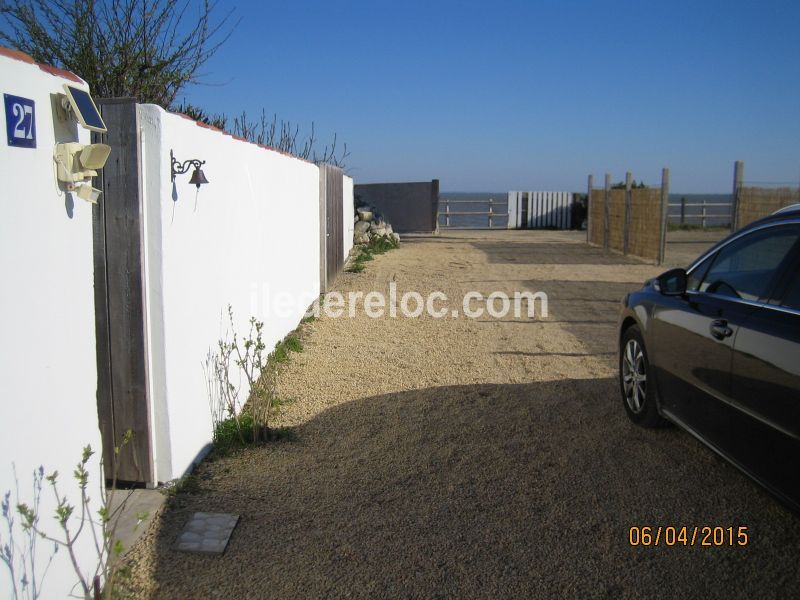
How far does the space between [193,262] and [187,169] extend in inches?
23.3

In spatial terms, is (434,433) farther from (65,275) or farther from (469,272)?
(469,272)

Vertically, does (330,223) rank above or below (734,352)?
above

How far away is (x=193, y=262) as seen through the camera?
470 cm

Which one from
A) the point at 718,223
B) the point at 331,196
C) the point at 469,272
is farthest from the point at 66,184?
the point at 718,223

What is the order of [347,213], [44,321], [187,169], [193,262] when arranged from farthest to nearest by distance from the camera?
[347,213] < [193,262] < [187,169] < [44,321]

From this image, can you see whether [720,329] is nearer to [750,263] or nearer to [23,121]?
[750,263]

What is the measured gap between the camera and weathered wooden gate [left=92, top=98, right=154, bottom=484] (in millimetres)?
3955

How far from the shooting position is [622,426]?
18.0 feet

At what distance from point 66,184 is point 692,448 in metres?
4.18

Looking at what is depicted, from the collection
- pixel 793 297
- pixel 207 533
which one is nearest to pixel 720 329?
pixel 793 297

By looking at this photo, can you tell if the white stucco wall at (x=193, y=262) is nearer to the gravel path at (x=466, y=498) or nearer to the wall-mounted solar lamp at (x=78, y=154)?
the gravel path at (x=466, y=498)

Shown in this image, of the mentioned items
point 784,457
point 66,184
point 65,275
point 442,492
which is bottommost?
point 442,492

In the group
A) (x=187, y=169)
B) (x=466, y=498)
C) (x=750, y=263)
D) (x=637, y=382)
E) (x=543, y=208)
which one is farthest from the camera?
(x=543, y=208)

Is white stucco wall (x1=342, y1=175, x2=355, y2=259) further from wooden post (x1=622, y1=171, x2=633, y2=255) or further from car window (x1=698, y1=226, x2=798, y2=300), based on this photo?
car window (x1=698, y1=226, x2=798, y2=300)
